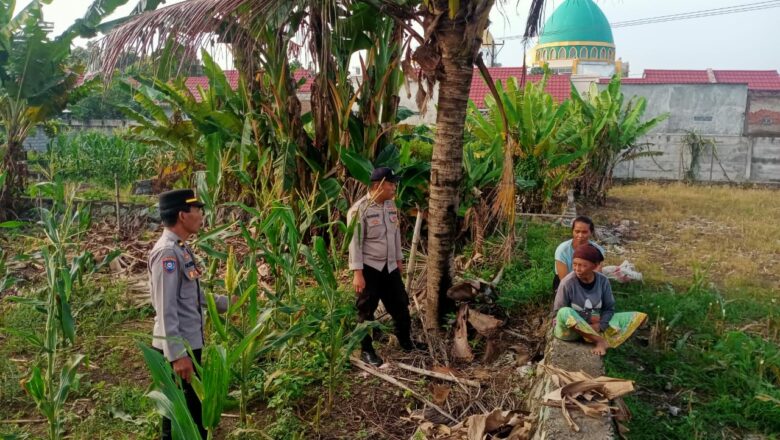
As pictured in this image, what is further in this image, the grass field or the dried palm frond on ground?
the grass field

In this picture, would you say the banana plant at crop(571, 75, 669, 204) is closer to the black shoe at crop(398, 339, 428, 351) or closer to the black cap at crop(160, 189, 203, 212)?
the black shoe at crop(398, 339, 428, 351)

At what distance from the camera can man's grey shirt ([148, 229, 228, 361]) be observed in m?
2.87

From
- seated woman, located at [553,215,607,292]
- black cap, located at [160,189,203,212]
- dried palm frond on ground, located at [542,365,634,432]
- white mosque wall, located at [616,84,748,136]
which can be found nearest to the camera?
dried palm frond on ground, located at [542,365,634,432]

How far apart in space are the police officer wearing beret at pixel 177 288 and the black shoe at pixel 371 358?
148 cm

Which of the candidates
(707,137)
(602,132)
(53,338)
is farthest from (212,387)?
(707,137)

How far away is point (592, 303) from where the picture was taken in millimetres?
3902

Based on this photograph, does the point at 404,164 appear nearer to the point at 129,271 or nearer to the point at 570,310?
the point at 129,271

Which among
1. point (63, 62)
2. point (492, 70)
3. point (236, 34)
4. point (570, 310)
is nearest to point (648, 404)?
point (570, 310)

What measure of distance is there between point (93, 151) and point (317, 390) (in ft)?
36.8

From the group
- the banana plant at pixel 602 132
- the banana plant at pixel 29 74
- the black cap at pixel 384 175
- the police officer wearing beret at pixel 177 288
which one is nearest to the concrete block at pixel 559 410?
the black cap at pixel 384 175

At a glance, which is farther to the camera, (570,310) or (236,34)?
(236,34)

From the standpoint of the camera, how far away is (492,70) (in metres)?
23.2

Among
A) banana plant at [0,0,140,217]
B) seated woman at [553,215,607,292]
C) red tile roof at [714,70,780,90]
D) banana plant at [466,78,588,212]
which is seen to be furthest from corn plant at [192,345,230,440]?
red tile roof at [714,70,780,90]

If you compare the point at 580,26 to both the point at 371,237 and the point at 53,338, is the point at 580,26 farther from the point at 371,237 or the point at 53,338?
the point at 53,338
